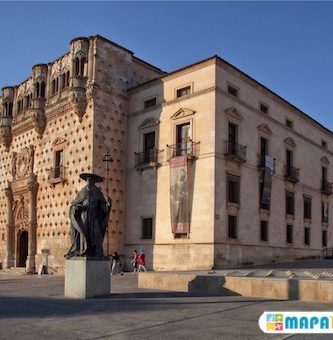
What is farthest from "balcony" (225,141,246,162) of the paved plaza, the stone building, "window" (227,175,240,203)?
the paved plaza

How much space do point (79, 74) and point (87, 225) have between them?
1919 centimetres

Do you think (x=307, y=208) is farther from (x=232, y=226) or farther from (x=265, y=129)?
(x=232, y=226)

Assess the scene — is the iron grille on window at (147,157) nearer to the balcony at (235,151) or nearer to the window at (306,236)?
the balcony at (235,151)

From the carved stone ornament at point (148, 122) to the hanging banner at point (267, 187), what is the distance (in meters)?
7.53

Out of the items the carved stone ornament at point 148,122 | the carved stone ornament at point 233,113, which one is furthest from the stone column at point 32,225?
the carved stone ornament at point 233,113

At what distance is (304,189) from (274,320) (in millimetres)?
28678

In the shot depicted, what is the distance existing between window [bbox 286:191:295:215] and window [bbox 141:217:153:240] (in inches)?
397

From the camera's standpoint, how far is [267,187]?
3008 cm

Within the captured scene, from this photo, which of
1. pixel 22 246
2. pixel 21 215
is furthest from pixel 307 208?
pixel 22 246

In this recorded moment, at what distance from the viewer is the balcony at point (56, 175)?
31275 mm

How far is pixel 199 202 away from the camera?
2633cm

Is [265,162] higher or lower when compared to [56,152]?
lower

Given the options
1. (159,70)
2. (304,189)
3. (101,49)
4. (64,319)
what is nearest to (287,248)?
(304,189)

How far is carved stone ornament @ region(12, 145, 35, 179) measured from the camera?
35.4 meters
